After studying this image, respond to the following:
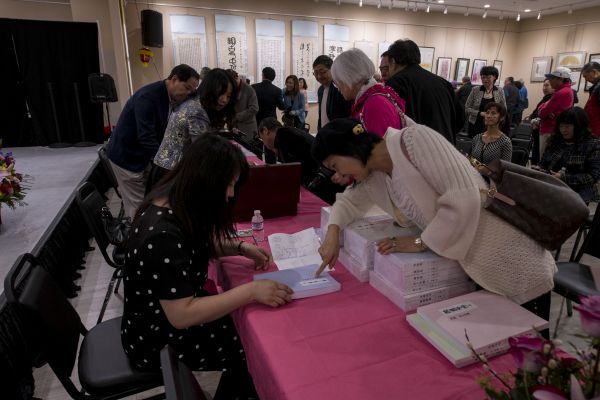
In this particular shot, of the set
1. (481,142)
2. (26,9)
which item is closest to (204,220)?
(481,142)

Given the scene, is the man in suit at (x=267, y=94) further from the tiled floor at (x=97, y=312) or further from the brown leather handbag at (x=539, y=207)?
the brown leather handbag at (x=539, y=207)

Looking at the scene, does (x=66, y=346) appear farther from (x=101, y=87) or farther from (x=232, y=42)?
(x=232, y=42)

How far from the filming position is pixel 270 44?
22.9 feet

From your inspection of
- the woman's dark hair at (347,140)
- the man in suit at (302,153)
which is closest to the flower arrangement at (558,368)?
the woman's dark hair at (347,140)

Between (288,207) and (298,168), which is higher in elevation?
(298,168)

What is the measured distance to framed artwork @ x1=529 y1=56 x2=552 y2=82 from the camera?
8633 millimetres

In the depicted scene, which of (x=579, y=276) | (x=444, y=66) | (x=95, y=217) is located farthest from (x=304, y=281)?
(x=444, y=66)

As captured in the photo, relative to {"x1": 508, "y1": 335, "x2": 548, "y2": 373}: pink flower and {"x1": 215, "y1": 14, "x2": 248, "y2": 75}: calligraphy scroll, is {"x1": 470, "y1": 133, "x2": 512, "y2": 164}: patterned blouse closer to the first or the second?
{"x1": 508, "y1": 335, "x2": 548, "y2": 373}: pink flower

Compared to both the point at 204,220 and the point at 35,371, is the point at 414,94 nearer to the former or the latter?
the point at 204,220

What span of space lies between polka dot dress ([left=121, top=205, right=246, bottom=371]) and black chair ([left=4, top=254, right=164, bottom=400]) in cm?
6

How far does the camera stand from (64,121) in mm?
5836

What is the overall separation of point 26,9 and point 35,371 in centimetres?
626

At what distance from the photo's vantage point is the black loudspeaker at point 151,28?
5617 millimetres

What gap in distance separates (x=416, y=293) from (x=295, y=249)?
510 millimetres
